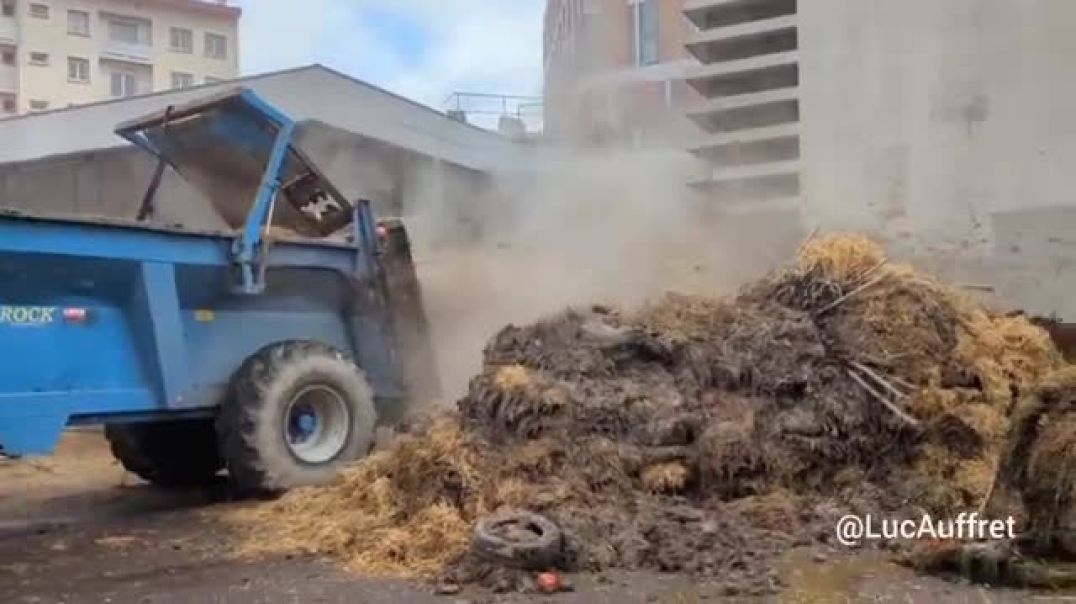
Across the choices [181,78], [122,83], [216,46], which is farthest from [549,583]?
[216,46]

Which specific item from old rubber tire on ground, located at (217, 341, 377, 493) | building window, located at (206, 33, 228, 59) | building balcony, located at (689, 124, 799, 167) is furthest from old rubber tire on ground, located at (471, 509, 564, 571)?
building window, located at (206, 33, 228, 59)

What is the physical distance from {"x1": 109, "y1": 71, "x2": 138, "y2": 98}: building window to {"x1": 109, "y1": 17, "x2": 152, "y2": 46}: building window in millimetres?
1693

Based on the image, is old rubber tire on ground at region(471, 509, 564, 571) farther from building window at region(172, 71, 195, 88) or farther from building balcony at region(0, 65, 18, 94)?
building window at region(172, 71, 195, 88)

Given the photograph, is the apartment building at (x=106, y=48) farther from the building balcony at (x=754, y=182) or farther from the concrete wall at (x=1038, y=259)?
the concrete wall at (x=1038, y=259)

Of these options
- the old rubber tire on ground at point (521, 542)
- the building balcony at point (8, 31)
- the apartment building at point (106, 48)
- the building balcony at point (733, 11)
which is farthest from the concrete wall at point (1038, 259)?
the building balcony at point (8, 31)

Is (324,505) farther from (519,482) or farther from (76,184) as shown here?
(76,184)

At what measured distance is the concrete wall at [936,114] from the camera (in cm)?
973

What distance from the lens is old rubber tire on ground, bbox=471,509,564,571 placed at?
5633 mm

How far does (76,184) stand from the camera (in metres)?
17.9

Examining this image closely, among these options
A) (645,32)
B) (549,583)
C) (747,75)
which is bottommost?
(549,583)

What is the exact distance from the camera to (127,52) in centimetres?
5941

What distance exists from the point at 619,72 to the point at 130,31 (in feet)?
165

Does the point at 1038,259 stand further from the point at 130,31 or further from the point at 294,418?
the point at 130,31

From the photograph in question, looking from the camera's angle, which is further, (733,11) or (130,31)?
(130,31)
